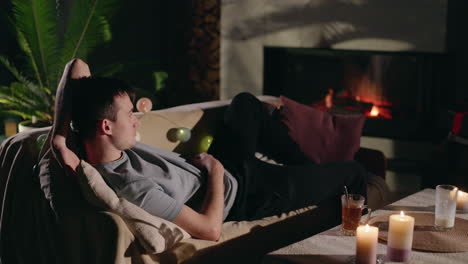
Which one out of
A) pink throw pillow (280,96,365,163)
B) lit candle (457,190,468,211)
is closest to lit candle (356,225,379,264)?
lit candle (457,190,468,211)

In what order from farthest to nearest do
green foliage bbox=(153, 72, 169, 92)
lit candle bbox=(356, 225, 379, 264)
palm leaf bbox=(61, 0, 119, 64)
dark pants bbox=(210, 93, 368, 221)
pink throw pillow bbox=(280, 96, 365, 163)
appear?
green foliage bbox=(153, 72, 169, 92) < palm leaf bbox=(61, 0, 119, 64) < pink throw pillow bbox=(280, 96, 365, 163) < dark pants bbox=(210, 93, 368, 221) < lit candle bbox=(356, 225, 379, 264)

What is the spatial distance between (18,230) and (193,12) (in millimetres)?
3163

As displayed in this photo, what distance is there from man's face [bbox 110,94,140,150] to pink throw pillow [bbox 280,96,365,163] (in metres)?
1.04

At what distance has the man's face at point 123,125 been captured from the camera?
1.99 meters

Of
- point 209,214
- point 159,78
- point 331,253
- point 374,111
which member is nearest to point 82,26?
point 159,78

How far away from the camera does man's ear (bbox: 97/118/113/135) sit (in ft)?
6.47

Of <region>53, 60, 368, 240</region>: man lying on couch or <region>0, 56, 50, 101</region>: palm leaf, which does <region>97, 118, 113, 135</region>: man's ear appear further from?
<region>0, 56, 50, 101</region>: palm leaf

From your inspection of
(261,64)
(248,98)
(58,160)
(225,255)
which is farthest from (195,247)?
(261,64)

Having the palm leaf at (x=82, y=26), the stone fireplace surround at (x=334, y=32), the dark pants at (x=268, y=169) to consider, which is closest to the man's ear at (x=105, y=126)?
the dark pants at (x=268, y=169)

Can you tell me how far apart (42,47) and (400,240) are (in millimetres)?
2931

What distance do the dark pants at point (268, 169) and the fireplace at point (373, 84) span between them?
142 centimetres

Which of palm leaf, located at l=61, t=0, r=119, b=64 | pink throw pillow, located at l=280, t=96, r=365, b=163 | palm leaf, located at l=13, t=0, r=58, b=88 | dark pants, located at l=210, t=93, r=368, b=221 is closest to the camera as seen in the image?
dark pants, located at l=210, t=93, r=368, b=221

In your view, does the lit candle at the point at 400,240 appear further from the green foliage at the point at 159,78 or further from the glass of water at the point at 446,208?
the green foliage at the point at 159,78

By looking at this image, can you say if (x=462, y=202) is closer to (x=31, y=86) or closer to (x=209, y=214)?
(x=209, y=214)
